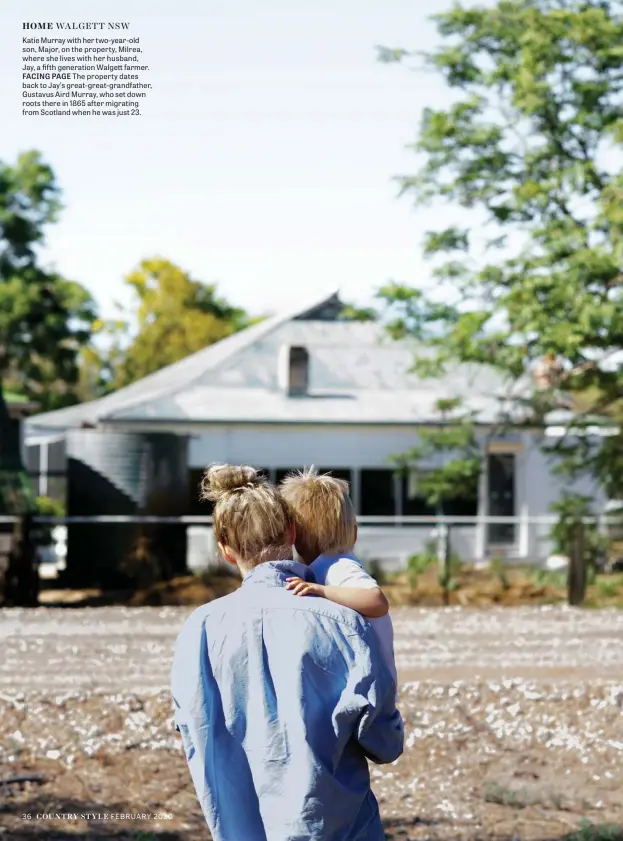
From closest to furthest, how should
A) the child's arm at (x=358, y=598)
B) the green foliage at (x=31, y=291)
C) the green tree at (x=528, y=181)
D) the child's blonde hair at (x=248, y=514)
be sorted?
the child's blonde hair at (x=248, y=514), the child's arm at (x=358, y=598), the green tree at (x=528, y=181), the green foliage at (x=31, y=291)

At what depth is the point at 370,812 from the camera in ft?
9.14

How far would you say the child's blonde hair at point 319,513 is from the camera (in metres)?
2.95

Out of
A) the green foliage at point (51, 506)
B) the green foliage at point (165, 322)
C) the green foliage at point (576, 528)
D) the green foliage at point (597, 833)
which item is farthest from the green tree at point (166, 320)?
the green foliage at point (597, 833)

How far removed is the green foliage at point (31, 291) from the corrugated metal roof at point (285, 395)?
15.6 ft

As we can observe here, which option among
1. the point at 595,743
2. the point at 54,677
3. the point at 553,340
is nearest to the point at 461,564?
the point at 553,340

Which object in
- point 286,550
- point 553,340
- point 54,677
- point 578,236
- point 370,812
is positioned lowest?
point 54,677

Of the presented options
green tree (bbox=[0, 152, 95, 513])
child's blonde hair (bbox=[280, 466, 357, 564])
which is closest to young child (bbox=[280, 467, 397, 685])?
child's blonde hair (bbox=[280, 466, 357, 564])

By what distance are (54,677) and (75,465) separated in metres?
9.64

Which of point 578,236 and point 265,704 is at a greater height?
point 578,236

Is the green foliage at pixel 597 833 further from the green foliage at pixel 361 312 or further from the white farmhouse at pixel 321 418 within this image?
the white farmhouse at pixel 321 418

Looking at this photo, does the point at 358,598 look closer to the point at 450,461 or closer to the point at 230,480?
the point at 230,480

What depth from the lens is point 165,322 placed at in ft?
99.9

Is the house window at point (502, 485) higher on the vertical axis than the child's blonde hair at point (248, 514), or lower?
lower

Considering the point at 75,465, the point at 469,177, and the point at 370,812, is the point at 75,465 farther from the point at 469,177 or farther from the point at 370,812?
the point at 370,812
